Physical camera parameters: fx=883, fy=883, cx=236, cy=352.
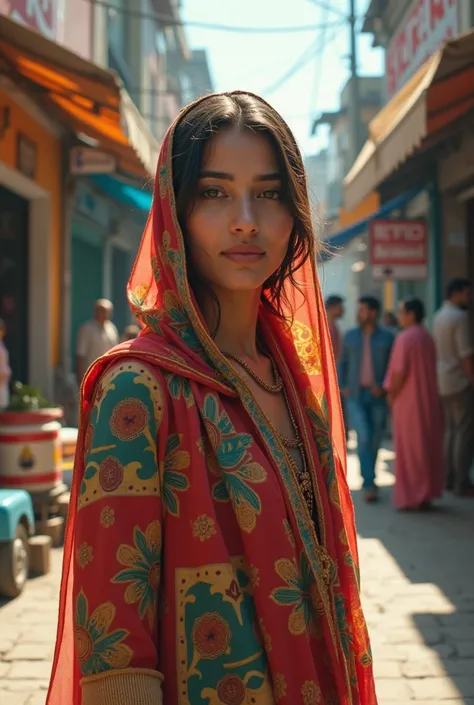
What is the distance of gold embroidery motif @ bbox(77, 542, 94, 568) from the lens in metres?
1.27

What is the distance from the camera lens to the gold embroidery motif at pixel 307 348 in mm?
1814

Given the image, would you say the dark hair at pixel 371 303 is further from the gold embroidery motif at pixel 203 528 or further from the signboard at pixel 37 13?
the gold embroidery motif at pixel 203 528

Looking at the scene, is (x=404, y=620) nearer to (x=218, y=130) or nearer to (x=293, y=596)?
(x=293, y=596)

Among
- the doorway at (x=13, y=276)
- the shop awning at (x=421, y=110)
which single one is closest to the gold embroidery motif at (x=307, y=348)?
the shop awning at (x=421, y=110)

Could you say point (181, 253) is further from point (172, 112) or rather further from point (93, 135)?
point (172, 112)

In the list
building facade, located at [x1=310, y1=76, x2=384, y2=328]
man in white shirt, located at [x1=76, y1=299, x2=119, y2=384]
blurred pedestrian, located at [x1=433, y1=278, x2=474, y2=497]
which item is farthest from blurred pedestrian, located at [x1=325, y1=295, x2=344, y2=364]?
building facade, located at [x1=310, y1=76, x2=384, y2=328]

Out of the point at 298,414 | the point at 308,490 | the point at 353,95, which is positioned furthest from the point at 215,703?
the point at 353,95

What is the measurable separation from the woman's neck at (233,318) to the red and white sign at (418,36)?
8218 millimetres

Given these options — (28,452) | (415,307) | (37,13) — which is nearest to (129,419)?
(28,452)

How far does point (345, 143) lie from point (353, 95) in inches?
790

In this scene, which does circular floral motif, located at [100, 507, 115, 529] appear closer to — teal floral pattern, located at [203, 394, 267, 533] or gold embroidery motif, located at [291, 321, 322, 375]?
teal floral pattern, located at [203, 394, 267, 533]

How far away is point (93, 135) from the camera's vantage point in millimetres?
9594

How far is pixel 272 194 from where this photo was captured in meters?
1.56

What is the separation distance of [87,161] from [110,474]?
31.2 feet
